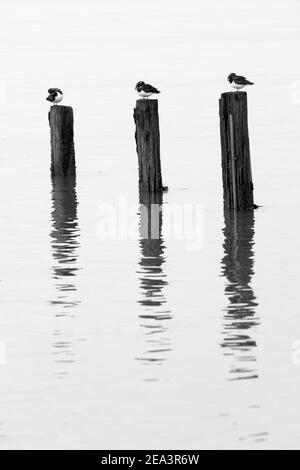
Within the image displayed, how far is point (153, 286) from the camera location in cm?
1496

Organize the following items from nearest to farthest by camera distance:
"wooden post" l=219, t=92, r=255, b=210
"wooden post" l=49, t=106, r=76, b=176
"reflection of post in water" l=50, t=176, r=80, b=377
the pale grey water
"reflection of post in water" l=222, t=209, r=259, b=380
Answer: the pale grey water → "reflection of post in water" l=222, t=209, r=259, b=380 → "reflection of post in water" l=50, t=176, r=80, b=377 → "wooden post" l=219, t=92, r=255, b=210 → "wooden post" l=49, t=106, r=76, b=176

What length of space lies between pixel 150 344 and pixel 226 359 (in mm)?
864

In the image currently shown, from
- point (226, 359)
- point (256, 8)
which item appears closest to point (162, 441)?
point (226, 359)

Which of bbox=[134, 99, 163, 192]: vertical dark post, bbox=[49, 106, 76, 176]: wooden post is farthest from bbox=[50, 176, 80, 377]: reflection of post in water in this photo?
bbox=[134, 99, 163, 192]: vertical dark post

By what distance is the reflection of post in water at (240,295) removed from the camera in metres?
11.6

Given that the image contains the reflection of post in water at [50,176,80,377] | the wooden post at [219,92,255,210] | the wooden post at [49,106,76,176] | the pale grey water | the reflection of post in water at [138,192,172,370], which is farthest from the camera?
the wooden post at [49,106,76,176]

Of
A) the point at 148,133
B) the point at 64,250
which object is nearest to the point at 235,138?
the point at 148,133

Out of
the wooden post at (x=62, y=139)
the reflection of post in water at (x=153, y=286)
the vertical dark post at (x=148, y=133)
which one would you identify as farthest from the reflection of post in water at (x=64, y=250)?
the vertical dark post at (x=148, y=133)

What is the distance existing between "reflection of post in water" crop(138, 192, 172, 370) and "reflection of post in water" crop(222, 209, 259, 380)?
0.58m

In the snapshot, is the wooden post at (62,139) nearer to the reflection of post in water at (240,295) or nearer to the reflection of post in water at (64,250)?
the reflection of post in water at (64,250)

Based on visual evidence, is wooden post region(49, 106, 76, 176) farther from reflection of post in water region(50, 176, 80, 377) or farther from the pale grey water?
the pale grey water

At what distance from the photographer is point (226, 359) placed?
38.2 feet

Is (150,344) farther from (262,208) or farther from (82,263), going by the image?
(262,208)

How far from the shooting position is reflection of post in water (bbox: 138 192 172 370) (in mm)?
12148
